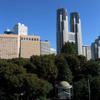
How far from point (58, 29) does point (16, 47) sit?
39.0 metres

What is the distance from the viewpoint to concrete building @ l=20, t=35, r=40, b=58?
12900 cm

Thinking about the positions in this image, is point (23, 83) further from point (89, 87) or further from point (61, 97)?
point (89, 87)

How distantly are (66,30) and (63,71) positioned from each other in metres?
111

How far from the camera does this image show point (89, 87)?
97.9ft

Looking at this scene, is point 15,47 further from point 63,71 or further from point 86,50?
point 63,71

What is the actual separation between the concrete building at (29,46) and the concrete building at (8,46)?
4737 millimetres

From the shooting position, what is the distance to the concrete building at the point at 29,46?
12900 cm

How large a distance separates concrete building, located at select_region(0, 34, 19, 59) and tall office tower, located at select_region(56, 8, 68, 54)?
33.1 m

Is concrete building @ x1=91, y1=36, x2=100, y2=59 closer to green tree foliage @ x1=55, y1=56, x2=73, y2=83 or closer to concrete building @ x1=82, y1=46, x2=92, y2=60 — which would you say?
Result: concrete building @ x1=82, y1=46, x2=92, y2=60

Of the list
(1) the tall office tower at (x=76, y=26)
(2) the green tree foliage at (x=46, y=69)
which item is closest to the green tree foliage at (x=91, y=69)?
(2) the green tree foliage at (x=46, y=69)

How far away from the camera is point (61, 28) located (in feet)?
474

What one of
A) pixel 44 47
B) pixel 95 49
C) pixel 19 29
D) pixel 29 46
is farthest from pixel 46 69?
pixel 19 29

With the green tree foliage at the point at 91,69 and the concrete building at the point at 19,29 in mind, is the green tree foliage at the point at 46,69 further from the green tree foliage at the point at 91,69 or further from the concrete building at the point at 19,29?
A: the concrete building at the point at 19,29

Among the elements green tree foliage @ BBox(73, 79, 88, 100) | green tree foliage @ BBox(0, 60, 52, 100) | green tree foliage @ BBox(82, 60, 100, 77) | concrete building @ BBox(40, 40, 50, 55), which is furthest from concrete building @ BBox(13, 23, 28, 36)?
green tree foliage @ BBox(73, 79, 88, 100)
